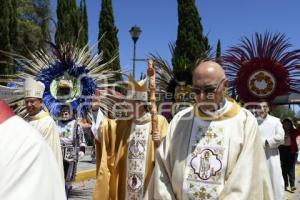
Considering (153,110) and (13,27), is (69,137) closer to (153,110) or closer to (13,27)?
(153,110)

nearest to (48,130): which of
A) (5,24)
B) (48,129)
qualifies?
(48,129)

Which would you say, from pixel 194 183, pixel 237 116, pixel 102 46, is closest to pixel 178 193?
pixel 194 183

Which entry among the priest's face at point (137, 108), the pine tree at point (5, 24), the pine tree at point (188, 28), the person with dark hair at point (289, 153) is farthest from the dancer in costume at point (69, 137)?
the pine tree at point (188, 28)

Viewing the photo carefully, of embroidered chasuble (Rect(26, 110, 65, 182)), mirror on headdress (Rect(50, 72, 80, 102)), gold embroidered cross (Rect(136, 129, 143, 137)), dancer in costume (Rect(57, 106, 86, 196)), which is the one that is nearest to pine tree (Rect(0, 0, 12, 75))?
mirror on headdress (Rect(50, 72, 80, 102))

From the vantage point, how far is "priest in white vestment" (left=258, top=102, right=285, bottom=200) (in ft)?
23.9

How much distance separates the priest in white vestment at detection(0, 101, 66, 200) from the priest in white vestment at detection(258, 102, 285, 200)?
5891mm

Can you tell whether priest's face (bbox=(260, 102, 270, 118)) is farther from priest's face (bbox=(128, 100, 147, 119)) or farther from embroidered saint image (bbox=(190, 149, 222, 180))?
embroidered saint image (bbox=(190, 149, 222, 180))

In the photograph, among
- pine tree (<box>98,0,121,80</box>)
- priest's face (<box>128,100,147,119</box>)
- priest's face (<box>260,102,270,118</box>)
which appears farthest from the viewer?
pine tree (<box>98,0,121,80</box>)

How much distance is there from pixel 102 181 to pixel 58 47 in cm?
379

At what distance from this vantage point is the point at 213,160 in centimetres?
372

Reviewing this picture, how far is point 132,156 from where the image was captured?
570cm

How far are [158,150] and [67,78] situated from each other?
504cm

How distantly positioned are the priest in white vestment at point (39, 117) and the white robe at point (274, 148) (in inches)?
111

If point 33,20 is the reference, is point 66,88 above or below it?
below
